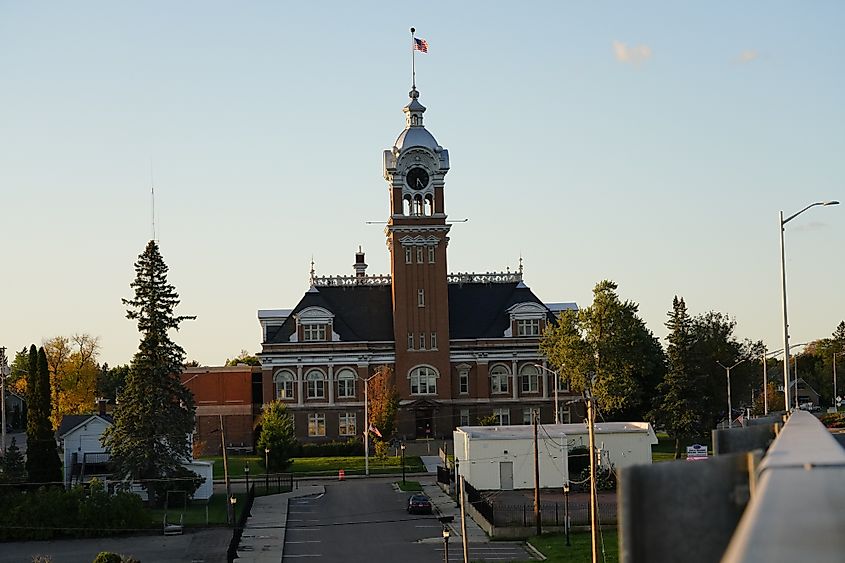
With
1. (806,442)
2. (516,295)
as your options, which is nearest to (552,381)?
(516,295)

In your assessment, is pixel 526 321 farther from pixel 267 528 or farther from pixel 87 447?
pixel 267 528

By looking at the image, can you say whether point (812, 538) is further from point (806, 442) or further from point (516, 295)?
point (516, 295)

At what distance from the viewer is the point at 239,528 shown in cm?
5303

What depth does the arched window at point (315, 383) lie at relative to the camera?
306ft

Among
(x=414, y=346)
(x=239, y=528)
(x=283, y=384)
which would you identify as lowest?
(x=239, y=528)

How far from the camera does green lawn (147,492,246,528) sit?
2185 inches

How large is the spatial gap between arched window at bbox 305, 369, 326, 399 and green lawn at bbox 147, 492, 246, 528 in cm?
2753

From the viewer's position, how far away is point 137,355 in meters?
63.6

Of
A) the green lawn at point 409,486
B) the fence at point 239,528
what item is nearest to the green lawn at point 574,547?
the fence at point 239,528

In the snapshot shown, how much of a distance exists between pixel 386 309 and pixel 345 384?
682 centimetres

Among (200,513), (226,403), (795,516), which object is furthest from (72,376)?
(795,516)

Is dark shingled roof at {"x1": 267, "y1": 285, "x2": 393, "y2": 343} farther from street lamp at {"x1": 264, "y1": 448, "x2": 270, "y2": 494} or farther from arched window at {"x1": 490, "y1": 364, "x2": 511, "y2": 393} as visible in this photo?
street lamp at {"x1": 264, "y1": 448, "x2": 270, "y2": 494}

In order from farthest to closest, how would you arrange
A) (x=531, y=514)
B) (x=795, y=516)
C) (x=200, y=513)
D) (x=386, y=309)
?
1. (x=386, y=309)
2. (x=200, y=513)
3. (x=531, y=514)
4. (x=795, y=516)

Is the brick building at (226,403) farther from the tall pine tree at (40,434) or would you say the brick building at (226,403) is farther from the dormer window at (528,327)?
the tall pine tree at (40,434)
